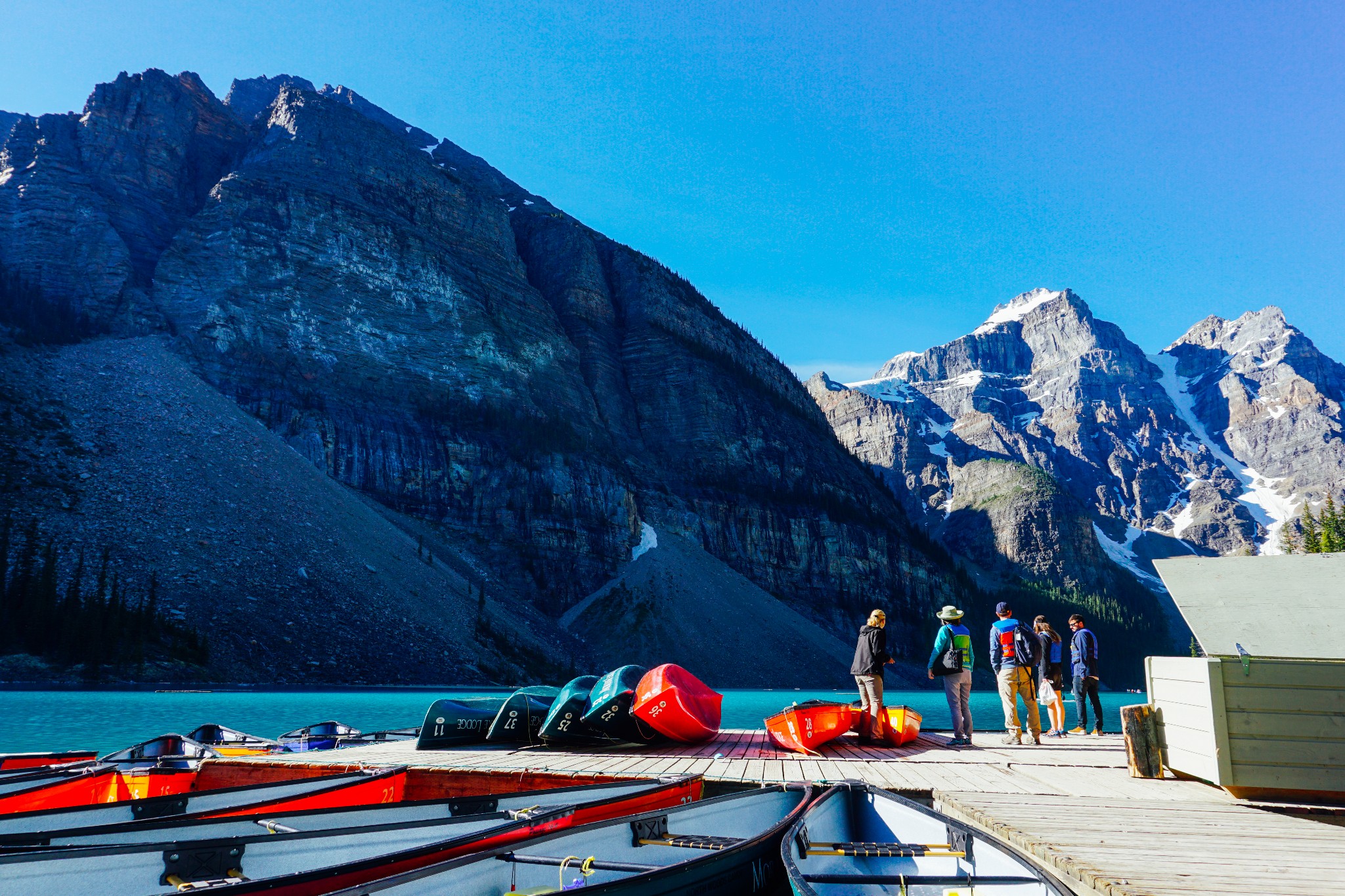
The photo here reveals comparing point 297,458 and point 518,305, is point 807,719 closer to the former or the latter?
point 297,458

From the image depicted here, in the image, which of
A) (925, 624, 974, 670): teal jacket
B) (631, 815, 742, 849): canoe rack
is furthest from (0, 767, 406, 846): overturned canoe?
(925, 624, 974, 670): teal jacket

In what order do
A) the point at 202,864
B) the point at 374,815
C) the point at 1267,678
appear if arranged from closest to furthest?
the point at 202,864, the point at 374,815, the point at 1267,678

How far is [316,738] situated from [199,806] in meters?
10.8

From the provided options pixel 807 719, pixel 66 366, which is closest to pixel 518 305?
pixel 66 366

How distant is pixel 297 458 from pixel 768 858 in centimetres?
7611

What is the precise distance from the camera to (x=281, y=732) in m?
29.3

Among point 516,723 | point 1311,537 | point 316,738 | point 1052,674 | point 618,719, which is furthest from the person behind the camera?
point 1311,537

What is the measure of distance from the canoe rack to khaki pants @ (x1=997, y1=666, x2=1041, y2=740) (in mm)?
9944

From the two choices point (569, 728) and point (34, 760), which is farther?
point (34, 760)

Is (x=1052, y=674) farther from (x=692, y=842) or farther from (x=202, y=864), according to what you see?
(x=202, y=864)

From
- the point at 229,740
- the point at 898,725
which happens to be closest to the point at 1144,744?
the point at 898,725

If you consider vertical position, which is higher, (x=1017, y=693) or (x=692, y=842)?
(x=1017, y=693)

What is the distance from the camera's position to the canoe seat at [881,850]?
6.47 m

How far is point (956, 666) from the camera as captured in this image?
1473cm
